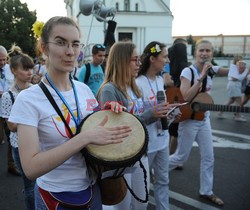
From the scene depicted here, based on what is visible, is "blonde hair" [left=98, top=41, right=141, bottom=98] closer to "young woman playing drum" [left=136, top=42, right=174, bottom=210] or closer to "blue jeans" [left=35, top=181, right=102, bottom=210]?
"young woman playing drum" [left=136, top=42, right=174, bottom=210]

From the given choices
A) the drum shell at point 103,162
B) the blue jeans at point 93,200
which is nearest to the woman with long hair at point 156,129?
the blue jeans at point 93,200

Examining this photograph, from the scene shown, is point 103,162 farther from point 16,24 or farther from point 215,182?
point 16,24

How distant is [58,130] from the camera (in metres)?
1.58

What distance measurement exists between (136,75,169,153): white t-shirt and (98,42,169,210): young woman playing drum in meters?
0.18

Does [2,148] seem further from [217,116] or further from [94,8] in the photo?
[217,116]

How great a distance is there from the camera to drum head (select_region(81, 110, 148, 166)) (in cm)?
159

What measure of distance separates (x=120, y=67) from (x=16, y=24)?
134 ft

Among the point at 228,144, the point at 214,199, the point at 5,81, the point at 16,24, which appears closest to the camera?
the point at 214,199

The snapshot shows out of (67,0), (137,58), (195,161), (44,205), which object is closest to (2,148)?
(195,161)

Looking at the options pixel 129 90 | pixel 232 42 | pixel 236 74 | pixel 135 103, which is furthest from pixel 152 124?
pixel 232 42

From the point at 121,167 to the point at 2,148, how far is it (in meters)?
5.13

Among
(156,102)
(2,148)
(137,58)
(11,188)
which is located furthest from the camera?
(2,148)

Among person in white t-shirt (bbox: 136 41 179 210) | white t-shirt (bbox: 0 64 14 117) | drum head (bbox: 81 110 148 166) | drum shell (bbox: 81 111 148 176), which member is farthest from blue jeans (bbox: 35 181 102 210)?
white t-shirt (bbox: 0 64 14 117)

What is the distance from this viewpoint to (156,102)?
121 inches
